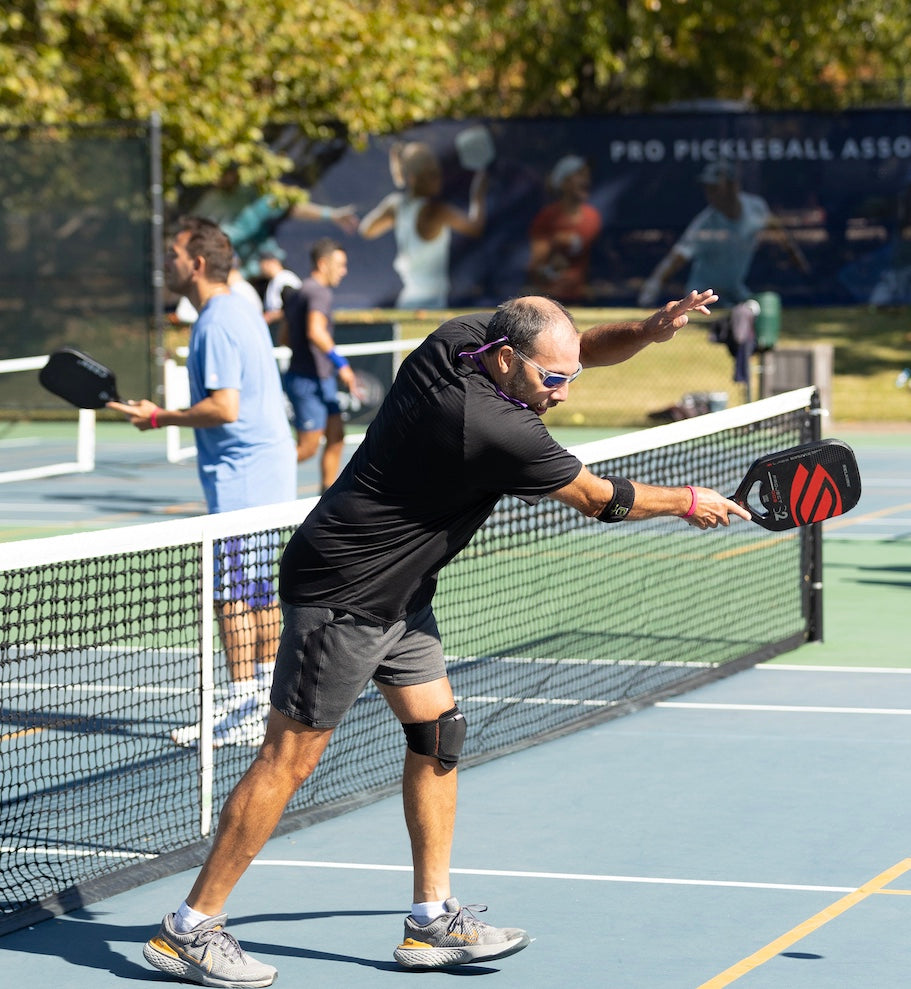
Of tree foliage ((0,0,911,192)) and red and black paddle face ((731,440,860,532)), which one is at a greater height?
tree foliage ((0,0,911,192))

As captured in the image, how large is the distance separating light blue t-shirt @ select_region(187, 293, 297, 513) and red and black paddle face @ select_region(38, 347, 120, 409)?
35 centimetres

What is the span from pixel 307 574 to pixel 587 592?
22.0ft

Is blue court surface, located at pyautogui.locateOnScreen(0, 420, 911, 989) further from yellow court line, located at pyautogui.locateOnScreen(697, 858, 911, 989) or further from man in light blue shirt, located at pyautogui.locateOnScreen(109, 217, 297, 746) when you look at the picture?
man in light blue shirt, located at pyautogui.locateOnScreen(109, 217, 297, 746)

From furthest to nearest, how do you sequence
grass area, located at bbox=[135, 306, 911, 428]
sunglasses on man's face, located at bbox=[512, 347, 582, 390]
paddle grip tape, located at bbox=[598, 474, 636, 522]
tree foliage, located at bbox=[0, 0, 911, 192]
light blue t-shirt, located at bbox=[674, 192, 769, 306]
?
1. light blue t-shirt, located at bbox=[674, 192, 769, 306]
2. grass area, located at bbox=[135, 306, 911, 428]
3. tree foliage, located at bbox=[0, 0, 911, 192]
4. paddle grip tape, located at bbox=[598, 474, 636, 522]
5. sunglasses on man's face, located at bbox=[512, 347, 582, 390]

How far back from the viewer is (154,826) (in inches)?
254

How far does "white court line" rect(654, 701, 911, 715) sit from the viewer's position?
328 inches

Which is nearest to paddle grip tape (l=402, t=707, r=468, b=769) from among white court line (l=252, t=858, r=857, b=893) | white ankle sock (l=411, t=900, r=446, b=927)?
white ankle sock (l=411, t=900, r=446, b=927)

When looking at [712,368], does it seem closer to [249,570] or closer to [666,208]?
[666,208]

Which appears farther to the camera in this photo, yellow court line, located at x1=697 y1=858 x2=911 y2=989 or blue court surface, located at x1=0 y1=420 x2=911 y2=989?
blue court surface, located at x1=0 y1=420 x2=911 y2=989

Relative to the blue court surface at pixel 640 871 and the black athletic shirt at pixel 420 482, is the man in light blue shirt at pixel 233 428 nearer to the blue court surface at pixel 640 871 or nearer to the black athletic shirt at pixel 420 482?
the blue court surface at pixel 640 871

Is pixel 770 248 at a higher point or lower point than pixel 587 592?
higher

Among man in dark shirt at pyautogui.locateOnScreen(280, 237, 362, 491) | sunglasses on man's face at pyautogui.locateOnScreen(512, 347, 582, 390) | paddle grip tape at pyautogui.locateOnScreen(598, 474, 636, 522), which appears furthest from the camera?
man in dark shirt at pyautogui.locateOnScreen(280, 237, 362, 491)

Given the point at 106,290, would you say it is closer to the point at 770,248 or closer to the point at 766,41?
the point at 770,248

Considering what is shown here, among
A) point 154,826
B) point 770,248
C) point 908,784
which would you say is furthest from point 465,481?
point 770,248
